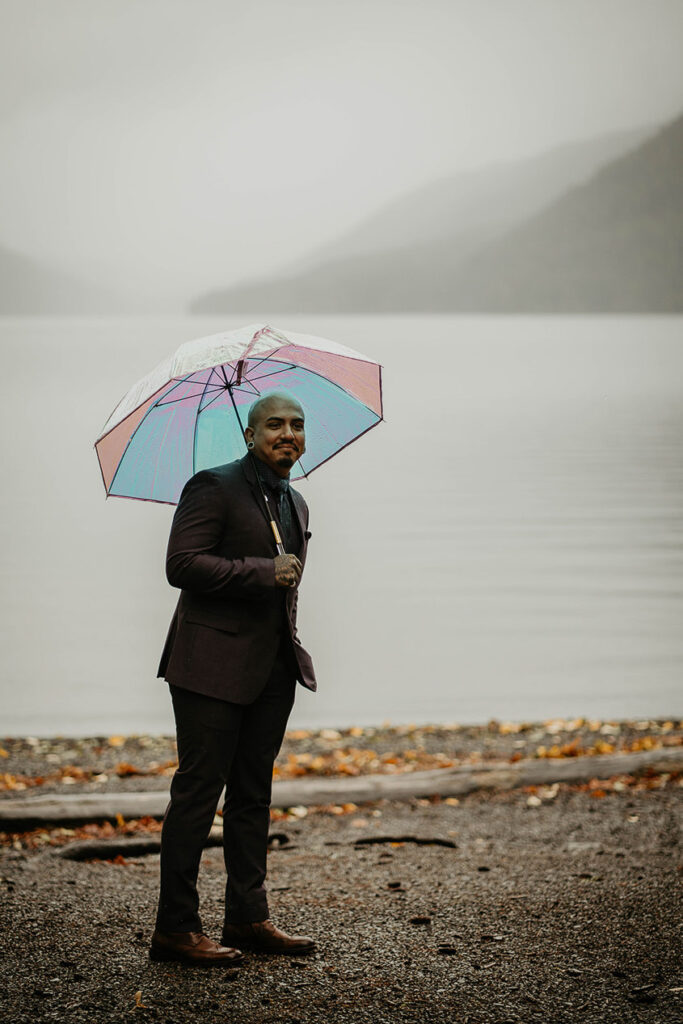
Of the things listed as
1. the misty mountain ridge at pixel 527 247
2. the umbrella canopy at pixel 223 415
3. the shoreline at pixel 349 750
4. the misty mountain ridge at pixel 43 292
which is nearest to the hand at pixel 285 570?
the umbrella canopy at pixel 223 415

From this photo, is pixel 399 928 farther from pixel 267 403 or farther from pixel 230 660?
pixel 267 403

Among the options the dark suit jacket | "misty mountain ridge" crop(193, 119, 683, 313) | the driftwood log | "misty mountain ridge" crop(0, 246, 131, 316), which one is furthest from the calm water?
the dark suit jacket

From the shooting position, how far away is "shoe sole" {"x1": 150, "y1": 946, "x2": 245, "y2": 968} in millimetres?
3045

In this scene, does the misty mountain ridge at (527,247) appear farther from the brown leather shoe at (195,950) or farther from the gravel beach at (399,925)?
the brown leather shoe at (195,950)

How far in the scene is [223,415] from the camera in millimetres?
3490

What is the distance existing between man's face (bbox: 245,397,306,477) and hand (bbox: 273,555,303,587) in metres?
0.27

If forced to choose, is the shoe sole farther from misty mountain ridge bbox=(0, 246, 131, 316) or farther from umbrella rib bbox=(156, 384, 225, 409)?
misty mountain ridge bbox=(0, 246, 131, 316)

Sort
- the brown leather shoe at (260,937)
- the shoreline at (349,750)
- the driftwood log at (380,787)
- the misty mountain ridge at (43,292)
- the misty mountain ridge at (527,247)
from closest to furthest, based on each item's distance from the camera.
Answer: the brown leather shoe at (260,937) < the driftwood log at (380,787) < the shoreline at (349,750) < the misty mountain ridge at (43,292) < the misty mountain ridge at (527,247)

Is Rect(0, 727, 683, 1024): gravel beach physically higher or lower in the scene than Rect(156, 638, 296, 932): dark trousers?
lower

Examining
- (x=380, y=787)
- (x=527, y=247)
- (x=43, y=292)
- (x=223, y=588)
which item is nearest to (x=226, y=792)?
(x=223, y=588)

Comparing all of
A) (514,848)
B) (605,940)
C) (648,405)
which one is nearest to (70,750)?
(514,848)

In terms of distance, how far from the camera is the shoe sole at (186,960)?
304 centimetres

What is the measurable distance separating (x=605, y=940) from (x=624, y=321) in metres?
9.45

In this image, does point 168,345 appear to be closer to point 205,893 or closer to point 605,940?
point 205,893
